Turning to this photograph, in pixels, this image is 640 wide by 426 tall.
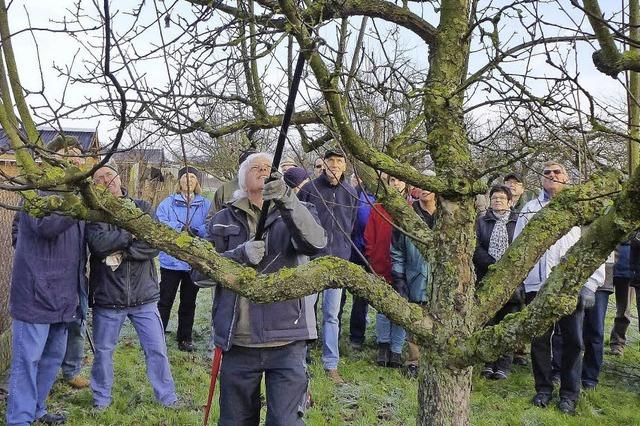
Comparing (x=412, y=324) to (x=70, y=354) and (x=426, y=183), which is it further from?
(x=70, y=354)

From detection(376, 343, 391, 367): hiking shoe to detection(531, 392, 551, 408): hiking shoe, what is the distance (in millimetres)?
1577

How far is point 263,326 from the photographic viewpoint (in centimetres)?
319

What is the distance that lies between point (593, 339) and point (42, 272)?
494 cm

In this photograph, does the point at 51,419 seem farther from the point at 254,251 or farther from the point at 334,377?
the point at 254,251

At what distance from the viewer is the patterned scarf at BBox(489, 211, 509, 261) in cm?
592

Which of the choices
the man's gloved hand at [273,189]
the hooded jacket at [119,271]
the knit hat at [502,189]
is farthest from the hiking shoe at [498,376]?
the man's gloved hand at [273,189]

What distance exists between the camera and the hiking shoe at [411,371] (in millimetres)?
6042

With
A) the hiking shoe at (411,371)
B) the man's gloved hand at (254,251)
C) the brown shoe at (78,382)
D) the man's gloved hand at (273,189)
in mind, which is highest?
the man's gloved hand at (273,189)

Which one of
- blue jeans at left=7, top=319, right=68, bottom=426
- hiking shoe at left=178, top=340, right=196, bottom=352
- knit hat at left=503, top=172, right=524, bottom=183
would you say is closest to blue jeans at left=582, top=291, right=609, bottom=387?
knit hat at left=503, top=172, right=524, bottom=183

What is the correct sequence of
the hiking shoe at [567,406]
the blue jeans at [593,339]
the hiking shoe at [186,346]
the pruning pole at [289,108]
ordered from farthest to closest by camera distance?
the hiking shoe at [186,346] < the blue jeans at [593,339] < the hiking shoe at [567,406] < the pruning pole at [289,108]

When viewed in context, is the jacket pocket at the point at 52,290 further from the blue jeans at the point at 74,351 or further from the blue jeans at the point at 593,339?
the blue jeans at the point at 593,339

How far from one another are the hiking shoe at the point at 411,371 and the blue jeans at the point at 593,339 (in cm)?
164

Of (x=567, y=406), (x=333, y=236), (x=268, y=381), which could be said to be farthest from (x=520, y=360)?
(x=268, y=381)

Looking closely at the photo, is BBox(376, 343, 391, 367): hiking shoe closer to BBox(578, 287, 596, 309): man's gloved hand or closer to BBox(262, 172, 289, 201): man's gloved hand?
BBox(578, 287, 596, 309): man's gloved hand
